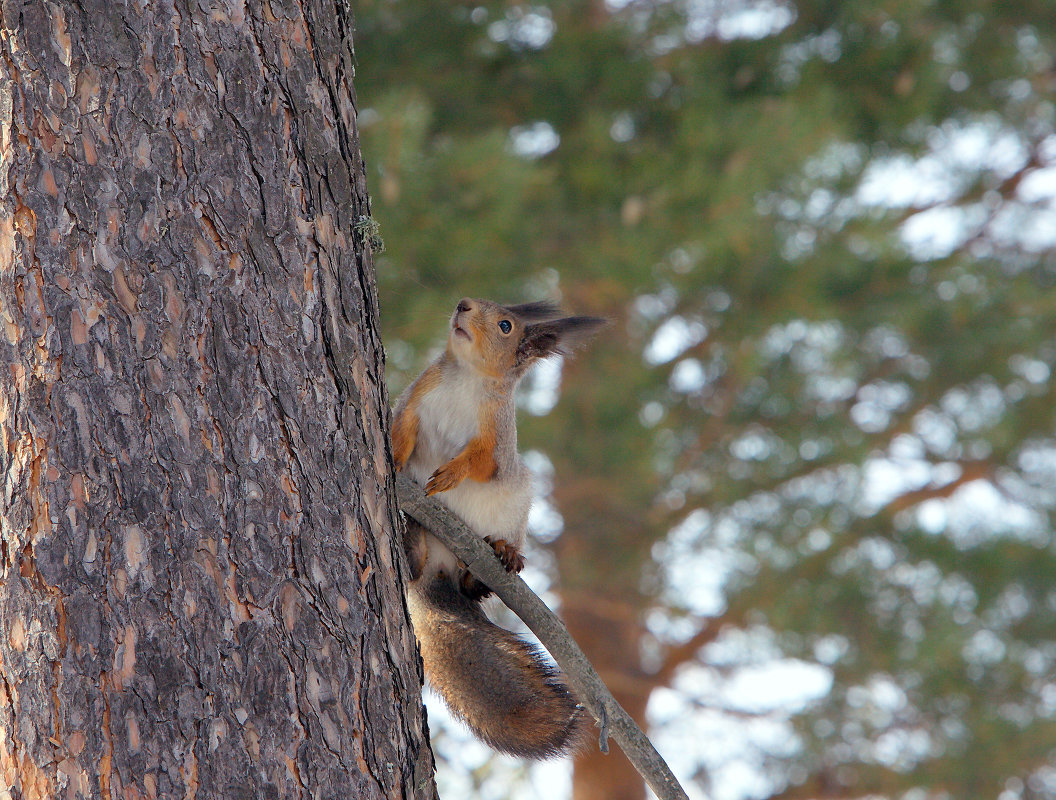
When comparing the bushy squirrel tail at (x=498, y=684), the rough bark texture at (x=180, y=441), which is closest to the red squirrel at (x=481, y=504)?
the bushy squirrel tail at (x=498, y=684)

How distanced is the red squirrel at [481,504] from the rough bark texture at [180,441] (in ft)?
1.47

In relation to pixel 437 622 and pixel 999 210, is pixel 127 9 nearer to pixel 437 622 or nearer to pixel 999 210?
pixel 437 622

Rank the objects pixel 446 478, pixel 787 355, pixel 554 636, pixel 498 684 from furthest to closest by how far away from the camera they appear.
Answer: pixel 787 355
pixel 446 478
pixel 498 684
pixel 554 636

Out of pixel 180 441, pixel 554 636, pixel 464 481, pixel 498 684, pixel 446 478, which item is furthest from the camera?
pixel 464 481

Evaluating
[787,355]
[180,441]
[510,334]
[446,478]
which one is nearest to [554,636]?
[446,478]

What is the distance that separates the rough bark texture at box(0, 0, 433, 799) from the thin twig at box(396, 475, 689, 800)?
0.26 meters

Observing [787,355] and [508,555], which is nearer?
[508,555]

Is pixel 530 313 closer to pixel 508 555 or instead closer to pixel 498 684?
pixel 508 555

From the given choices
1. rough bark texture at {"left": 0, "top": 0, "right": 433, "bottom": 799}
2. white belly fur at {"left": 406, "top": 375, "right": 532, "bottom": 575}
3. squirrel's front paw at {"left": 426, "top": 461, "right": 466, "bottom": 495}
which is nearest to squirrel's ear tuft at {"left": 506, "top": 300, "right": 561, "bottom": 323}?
white belly fur at {"left": 406, "top": 375, "right": 532, "bottom": 575}

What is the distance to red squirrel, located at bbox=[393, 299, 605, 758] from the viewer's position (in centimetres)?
161

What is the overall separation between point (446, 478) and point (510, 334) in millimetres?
403

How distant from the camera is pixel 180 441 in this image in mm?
1043

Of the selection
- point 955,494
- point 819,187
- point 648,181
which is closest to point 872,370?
point 955,494

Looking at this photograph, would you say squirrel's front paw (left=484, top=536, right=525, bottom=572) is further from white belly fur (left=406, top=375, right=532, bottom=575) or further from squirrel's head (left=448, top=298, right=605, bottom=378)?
squirrel's head (left=448, top=298, right=605, bottom=378)
